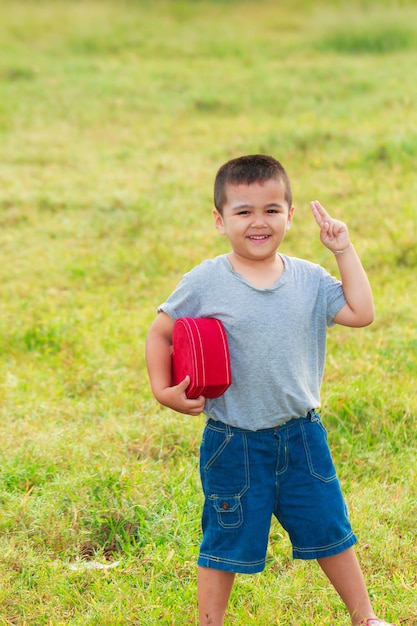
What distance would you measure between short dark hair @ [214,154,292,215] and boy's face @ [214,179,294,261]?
14 mm

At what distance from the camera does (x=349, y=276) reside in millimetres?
2480

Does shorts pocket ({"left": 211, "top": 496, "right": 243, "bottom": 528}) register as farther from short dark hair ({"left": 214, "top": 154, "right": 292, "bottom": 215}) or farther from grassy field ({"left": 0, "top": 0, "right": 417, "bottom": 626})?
short dark hair ({"left": 214, "top": 154, "right": 292, "bottom": 215})

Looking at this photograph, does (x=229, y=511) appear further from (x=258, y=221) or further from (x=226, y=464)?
(x=258, y=221)

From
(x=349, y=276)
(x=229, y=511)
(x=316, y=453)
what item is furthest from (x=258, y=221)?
(x=229, y=511)

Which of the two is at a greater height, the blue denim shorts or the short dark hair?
the short dark hair

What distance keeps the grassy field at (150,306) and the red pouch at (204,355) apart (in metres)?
0.76

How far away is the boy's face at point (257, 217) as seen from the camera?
2422mm

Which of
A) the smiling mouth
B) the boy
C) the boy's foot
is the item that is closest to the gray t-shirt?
the boy

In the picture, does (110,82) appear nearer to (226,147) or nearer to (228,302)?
(226,147)

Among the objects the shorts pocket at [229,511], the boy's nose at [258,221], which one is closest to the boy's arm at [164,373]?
the shorts pocket at [229,511]

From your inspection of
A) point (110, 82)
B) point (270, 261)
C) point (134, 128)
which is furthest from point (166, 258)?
point (110, 82)

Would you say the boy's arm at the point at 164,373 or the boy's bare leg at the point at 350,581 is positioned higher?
the boy's arm at the point at 164,373

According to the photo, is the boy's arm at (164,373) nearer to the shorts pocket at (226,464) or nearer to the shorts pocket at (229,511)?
the shorts pocket at (226,464)

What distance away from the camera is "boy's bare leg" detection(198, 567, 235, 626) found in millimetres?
2459
